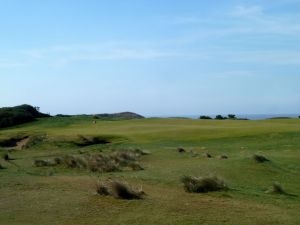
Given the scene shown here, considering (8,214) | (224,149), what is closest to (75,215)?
(8,214)

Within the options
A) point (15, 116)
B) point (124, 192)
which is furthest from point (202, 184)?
point (15, 116)

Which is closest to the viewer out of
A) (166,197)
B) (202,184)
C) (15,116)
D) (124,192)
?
(124,192)

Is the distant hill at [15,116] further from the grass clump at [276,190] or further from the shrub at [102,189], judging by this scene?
the grass clump at [276,190]

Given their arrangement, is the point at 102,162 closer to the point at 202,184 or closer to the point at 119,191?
the point at 202,184

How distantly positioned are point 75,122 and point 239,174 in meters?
52.8

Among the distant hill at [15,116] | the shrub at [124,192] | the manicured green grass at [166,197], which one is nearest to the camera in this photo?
the manicured green grass at [166,197]

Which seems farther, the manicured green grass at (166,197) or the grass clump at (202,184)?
the grass clump at (202,184)

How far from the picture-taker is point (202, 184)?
17781mm

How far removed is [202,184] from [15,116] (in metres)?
61.6

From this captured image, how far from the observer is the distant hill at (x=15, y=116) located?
74.1 meters

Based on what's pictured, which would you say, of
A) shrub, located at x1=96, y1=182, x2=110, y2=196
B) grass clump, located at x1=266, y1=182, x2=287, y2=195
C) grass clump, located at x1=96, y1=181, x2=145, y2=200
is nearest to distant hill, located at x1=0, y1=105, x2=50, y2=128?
shrub, located at x1=96, y1=182, x2=110, y2=196

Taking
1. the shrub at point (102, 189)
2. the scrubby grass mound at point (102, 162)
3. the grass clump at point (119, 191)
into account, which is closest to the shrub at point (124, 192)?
the grass clump at point (119, 191)

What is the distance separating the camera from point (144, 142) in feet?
156

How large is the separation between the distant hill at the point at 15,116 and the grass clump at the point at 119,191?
193 ft
